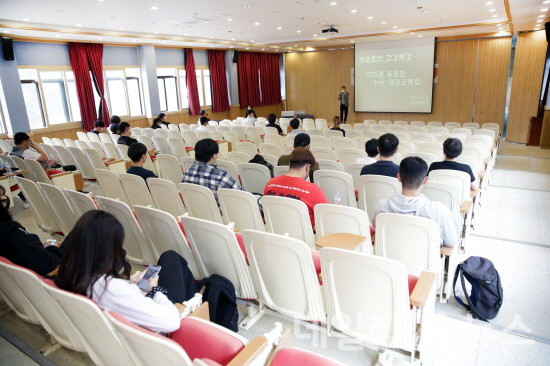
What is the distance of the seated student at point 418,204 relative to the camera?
275 cm

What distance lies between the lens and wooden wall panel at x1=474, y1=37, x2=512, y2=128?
1359 centimetres

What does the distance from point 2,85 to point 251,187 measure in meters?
8.65

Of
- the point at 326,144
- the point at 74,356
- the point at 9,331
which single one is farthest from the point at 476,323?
the point at 326,144

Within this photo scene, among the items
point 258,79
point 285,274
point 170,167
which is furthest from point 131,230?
point 258,79

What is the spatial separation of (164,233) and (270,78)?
17807 mm

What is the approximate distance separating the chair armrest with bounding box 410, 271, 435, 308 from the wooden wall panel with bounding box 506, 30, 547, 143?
12638 mm

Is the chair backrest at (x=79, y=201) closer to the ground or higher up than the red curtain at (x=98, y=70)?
closer to the ground

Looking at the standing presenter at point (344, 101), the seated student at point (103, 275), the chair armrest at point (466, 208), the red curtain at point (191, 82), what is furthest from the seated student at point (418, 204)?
the standing presenter at point (344, 101)

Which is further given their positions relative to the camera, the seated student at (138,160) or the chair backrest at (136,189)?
the seated student at (138,160)

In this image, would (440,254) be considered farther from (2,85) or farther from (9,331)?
(2,85)

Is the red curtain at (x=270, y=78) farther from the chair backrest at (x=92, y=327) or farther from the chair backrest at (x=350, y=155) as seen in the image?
the chair backrest at (x=92, y=327)

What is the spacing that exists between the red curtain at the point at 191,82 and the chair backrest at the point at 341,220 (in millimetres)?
13569

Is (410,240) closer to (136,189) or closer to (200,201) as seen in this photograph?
(200,201)

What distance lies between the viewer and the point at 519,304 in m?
3.11
